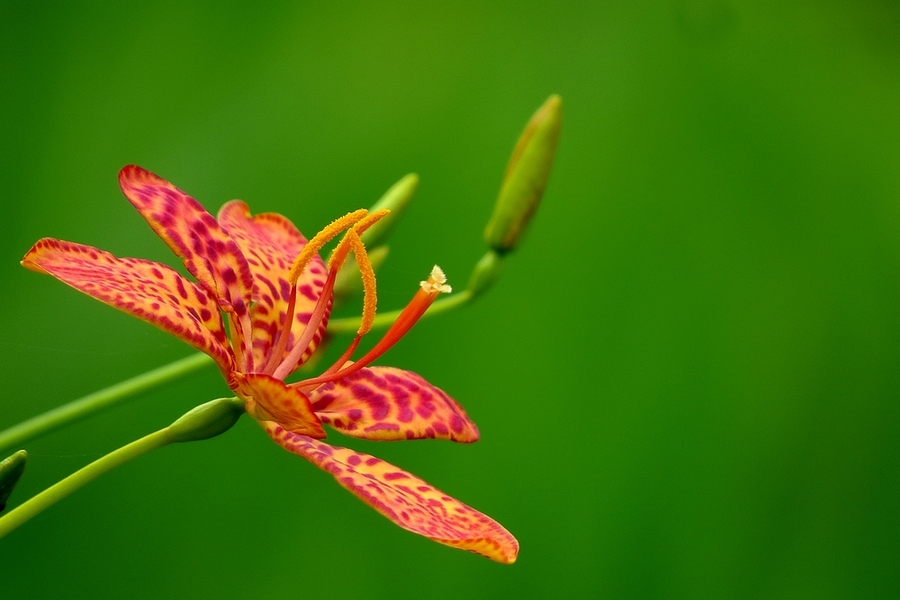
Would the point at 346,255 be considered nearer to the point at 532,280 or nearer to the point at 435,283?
the point at 435,283

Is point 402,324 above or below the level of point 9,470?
above

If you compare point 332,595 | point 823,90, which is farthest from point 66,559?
point 823,90

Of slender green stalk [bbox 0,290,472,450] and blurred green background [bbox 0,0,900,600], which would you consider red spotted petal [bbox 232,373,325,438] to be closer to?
slender green stalk [bbox 0,290,472,450]

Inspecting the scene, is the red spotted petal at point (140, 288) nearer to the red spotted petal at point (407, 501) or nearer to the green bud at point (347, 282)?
the red spotted petal at point (407, 501)

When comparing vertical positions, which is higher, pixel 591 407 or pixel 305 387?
pixel 305 387

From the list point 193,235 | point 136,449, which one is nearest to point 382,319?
point 193,235

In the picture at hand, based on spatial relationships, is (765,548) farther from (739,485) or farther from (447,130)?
(447,130)

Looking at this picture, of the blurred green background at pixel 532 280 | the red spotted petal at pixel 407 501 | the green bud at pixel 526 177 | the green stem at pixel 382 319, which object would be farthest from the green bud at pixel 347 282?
the blurred green background at pixel 532 280

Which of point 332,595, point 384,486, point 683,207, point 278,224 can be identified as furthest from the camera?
point 683,207
